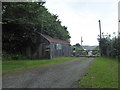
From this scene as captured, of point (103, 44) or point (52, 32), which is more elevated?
point (52, 32)

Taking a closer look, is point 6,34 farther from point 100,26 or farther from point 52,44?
point 100,26

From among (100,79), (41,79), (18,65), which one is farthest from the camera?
(18,65)

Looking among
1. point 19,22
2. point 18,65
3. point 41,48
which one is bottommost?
point 18,65

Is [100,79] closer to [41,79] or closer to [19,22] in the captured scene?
[41,79]

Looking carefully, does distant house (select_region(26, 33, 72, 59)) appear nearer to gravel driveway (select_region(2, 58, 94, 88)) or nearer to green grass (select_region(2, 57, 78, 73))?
green grass (select_region(2, 57, 78, 73))

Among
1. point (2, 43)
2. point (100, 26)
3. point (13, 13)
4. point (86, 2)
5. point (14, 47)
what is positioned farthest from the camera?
point (100, 26)

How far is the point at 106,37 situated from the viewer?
2120cm

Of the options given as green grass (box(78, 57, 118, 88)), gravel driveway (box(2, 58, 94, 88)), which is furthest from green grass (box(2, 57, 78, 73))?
green grass (box(78, 57, 118, 88))

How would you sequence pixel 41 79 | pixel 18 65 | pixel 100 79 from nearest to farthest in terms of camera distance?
pixel 100 79 → pixel 41 79 → pixel 18 65

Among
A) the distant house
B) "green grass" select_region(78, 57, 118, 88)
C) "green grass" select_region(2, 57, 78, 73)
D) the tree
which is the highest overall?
the tree

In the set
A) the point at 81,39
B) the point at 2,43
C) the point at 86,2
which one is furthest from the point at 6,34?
the point at 81,39

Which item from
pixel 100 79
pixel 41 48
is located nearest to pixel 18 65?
pixel 100 79

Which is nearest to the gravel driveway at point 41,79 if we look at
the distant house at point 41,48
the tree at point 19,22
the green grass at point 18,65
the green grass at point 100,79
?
the green grass at point 100,79

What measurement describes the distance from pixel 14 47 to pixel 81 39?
113 ft
